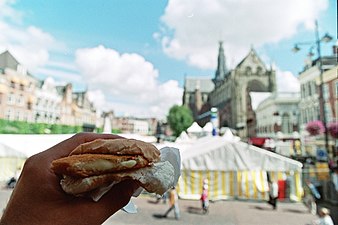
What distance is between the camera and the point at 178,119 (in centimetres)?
1262

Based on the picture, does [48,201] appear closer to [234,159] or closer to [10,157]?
[10,157]

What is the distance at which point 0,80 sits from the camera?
3480 millimetres

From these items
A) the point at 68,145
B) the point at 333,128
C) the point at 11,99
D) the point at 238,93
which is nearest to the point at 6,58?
the point at 68,145

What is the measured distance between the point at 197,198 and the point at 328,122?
1835 millimetres

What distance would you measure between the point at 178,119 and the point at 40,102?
752 cm

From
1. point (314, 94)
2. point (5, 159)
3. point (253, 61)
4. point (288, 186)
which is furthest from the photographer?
point (253, 61)

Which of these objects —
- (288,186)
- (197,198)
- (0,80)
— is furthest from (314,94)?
(0,80)

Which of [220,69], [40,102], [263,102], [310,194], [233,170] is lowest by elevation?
[310,194]

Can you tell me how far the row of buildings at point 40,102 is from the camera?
3229 mm

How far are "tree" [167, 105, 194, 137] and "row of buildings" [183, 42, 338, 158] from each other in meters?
1.14

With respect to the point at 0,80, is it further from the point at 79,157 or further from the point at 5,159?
the point at 79,157

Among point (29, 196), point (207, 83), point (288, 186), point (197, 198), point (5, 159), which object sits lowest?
point (197, 198)

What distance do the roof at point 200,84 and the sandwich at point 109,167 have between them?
1806cm

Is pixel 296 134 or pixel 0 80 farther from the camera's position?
pixel 296 134
